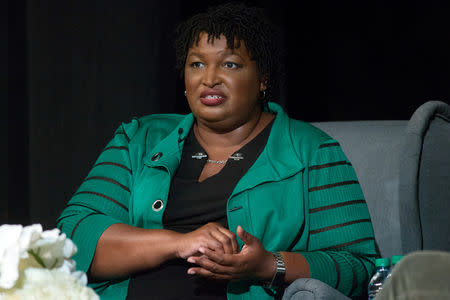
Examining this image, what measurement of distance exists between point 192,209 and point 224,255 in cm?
27

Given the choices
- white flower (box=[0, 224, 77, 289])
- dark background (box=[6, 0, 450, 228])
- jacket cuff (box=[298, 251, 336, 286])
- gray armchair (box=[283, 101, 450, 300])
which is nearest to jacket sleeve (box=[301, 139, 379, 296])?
jacket cuff (box=[298, 251, 336, 286])

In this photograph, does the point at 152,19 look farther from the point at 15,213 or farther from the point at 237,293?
the point at 237,293

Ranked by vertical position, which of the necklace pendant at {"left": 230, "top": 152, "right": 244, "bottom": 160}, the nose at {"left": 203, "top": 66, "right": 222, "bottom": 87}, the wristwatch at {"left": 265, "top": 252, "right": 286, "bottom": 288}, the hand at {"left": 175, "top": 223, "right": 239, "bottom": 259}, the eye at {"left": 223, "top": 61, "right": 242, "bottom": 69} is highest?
the eye at {"left": 223, "top": 61, "right": 242, "bottom": 69}

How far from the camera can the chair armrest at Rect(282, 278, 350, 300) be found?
1.41m

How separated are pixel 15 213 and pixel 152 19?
4.45ft

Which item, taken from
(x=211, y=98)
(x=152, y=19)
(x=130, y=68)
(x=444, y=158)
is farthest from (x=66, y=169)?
(x=444, y=158)

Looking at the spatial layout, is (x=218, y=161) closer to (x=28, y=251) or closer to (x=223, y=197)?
(x=223, y=197)

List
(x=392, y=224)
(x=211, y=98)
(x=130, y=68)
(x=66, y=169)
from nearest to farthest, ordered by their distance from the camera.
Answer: (x=211, y=98)
(x=392, y=224)
(x=66, y=169)
(x=130, y=68)

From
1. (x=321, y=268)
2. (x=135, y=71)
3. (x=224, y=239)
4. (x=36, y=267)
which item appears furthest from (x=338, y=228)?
(x=135, y=71)

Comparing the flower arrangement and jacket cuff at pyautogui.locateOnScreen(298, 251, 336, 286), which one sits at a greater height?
the flower arrangement

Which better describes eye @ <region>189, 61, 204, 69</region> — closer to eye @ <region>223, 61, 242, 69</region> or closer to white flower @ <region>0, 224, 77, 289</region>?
eye @ <region>223, 61, 242, 69</region>

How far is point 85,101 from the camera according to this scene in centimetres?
308

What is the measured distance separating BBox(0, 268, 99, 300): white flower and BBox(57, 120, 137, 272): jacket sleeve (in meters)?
0.93

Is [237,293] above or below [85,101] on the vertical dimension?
below
